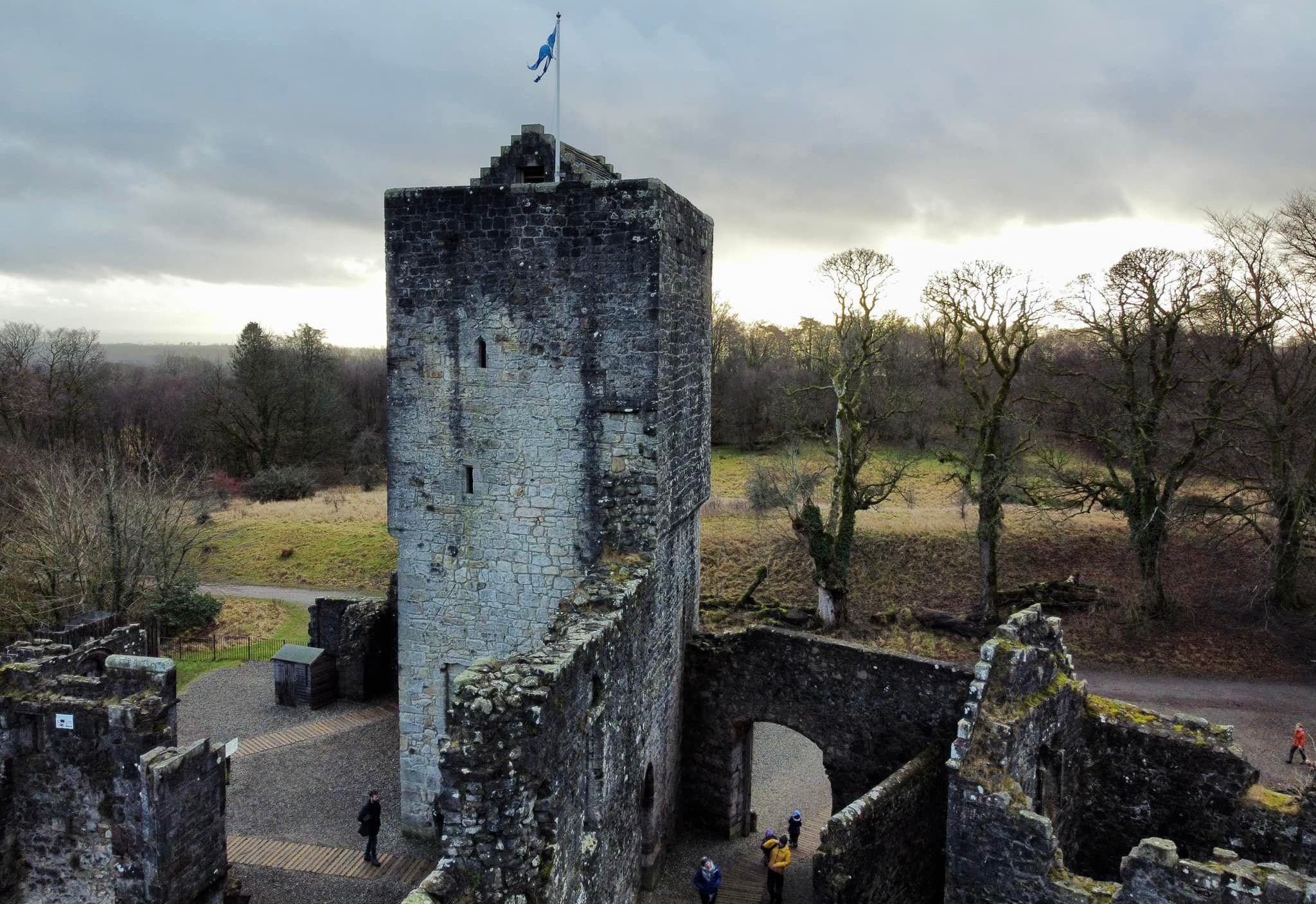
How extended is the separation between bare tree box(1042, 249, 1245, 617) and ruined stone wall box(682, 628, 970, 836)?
13.3 meters

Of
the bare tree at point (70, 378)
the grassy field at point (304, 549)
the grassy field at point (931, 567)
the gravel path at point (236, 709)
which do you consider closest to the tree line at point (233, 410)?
the bare tree at point (70, 378)

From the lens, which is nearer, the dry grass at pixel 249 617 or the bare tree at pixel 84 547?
the bare tree at pixel 84 547

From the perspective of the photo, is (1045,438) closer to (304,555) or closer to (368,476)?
(304,555)

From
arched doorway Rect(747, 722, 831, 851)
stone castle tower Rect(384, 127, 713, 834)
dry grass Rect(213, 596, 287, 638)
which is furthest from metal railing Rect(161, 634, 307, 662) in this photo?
arched doorway Rect(747, 722, 831, 851)

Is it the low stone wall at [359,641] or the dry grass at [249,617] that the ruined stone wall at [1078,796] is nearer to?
the low stone wall at [359,641]

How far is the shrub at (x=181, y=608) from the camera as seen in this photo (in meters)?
23.2

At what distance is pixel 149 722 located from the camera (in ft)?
33.2

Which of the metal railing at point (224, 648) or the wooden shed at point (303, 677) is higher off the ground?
the wooden shed at point (303, 677)

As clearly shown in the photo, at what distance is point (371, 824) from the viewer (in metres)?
12.0

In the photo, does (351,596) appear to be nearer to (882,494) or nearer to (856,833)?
(882,494)

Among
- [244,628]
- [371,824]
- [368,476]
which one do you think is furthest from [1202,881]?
[368,476]

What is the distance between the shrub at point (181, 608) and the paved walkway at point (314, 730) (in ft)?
27.5

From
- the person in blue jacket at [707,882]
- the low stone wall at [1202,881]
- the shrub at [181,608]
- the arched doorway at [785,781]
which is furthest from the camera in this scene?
the shrub at [181,608]

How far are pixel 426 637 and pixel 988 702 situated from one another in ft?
23.1
